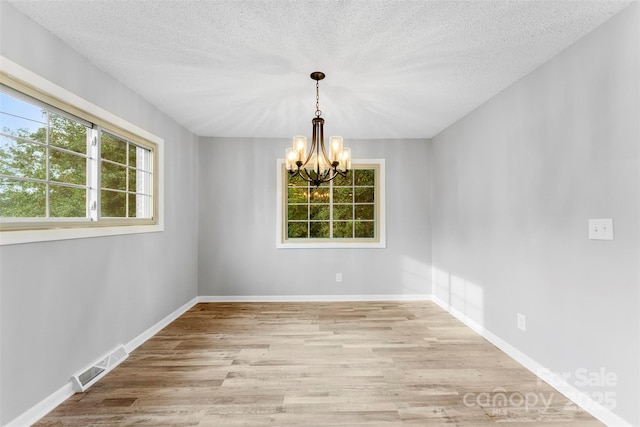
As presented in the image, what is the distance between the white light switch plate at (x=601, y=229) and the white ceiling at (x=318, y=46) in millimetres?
1216

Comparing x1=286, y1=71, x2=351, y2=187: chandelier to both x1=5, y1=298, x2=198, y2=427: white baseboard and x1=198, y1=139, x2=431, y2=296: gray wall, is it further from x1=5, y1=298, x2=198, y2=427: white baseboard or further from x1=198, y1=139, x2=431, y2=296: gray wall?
x1=5, y1=298, x2=198, y2=427: white baseboard

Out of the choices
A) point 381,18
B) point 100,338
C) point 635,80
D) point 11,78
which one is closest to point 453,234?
point 635,80

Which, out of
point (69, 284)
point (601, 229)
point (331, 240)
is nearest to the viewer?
point (601, 229)

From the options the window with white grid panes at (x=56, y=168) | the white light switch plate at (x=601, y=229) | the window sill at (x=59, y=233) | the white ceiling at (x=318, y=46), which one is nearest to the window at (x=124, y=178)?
the window with white grid panes at (x=56, y=168)

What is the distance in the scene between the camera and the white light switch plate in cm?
193

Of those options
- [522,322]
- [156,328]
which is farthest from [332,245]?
[522,322]

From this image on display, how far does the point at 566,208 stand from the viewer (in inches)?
89.7

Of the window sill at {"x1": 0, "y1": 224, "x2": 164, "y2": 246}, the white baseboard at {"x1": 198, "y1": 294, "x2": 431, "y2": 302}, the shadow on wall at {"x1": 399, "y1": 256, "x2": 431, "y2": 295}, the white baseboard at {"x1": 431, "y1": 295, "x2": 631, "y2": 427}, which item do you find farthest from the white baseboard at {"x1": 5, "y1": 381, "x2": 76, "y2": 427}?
the shadow on wall at {"x1": 399, "y1": 256, "x2": 431, "y2": 295}

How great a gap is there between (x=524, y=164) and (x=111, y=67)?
137 inches

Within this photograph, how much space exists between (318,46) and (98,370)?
289 cm

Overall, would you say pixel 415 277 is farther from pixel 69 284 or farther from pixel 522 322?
pixel 69 284

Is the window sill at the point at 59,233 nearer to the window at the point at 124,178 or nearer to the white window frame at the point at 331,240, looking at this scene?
the window at the point at 124,178

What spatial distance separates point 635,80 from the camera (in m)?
1.79

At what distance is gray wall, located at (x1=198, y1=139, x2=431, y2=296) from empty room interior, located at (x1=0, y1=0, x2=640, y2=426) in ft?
2.04
